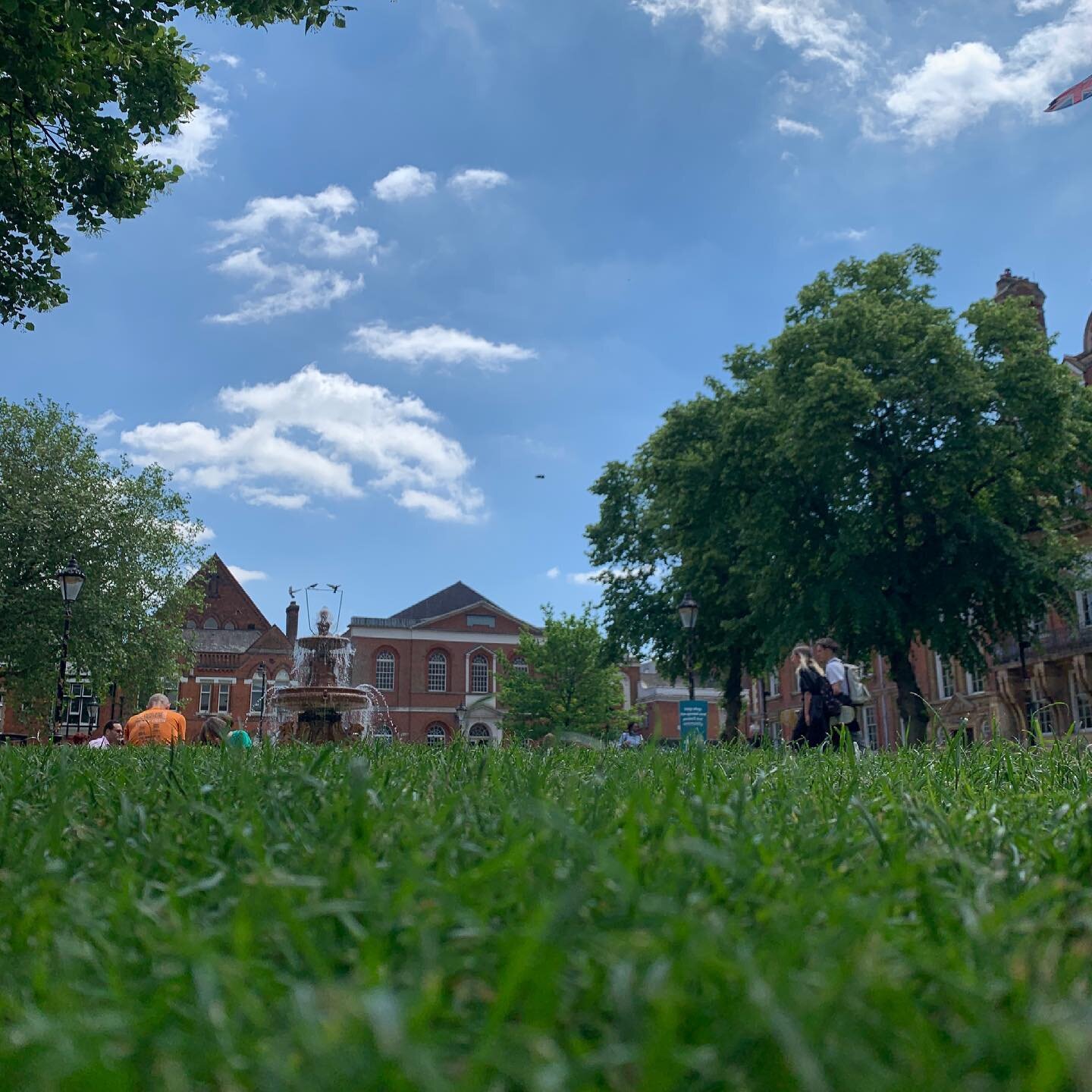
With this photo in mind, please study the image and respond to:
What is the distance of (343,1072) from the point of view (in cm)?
122

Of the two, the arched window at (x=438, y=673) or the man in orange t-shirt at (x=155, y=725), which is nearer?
the man in orange t-shirt at (x=155, y=725)

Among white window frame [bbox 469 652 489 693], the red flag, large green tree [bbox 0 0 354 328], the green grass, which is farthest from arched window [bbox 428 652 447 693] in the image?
the green grass

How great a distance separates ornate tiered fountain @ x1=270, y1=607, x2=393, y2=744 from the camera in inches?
822

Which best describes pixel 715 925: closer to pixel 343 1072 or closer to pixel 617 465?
pixel 343 1072

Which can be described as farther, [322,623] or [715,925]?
[322,623]

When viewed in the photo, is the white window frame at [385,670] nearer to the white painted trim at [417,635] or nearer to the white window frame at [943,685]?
the white painted trim at [417,635]

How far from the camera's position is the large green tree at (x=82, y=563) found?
37500 mm

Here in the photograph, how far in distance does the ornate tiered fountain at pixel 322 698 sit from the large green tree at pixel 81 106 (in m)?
9.14

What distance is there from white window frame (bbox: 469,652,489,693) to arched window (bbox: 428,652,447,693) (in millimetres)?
2061

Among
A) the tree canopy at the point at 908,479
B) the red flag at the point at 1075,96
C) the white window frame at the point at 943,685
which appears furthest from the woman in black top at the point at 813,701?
the white window frame at the point at 943,685

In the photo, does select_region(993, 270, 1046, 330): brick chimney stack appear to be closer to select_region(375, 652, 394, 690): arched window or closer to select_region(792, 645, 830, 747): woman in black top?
select_region(792, 645, 830, 747): woman in black top

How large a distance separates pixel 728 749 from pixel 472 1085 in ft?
19.3

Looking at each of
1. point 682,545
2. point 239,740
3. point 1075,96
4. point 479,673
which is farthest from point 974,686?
point 239,740

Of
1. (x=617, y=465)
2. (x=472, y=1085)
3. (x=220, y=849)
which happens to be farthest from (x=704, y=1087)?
(x=617, y=465)
